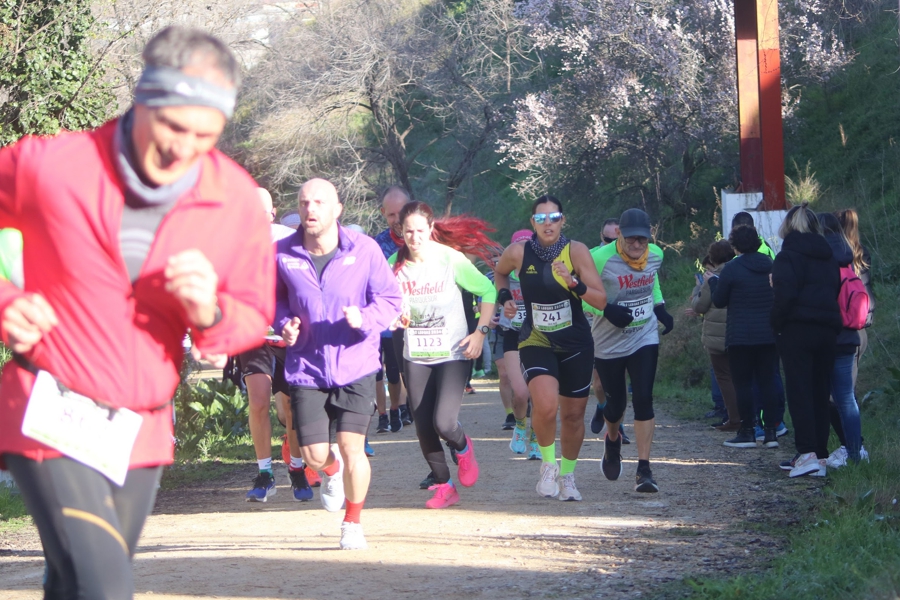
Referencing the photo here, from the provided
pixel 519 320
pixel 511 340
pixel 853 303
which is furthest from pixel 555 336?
pixel 519 320

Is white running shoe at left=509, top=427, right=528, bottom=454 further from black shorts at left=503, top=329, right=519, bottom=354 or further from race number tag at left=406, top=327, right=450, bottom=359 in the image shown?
race number tag at left=406, top=327, right=450, bottom=359

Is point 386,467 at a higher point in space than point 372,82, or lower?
lower

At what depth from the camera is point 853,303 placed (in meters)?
7.79

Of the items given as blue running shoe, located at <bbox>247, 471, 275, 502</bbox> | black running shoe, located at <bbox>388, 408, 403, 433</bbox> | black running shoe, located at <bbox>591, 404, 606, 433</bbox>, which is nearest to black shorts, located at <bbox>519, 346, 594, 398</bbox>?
blue running shoe, located at <bbox>247, 471, 275, 502</bbox>

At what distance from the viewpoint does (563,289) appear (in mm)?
7426

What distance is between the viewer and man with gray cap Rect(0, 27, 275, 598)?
9.34ft

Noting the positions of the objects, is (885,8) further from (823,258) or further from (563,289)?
(563,289)

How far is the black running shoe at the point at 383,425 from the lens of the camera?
11.9 metres

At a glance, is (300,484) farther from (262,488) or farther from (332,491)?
(332,491)

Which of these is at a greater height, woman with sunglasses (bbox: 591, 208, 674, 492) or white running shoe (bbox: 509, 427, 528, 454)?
woman with sunglasses (bbox: 591, 208, 674, 492)

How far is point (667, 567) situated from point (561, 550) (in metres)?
0.71

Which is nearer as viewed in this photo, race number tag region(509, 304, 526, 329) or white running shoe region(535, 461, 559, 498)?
white running shoe region(535, 461, 559, 498)

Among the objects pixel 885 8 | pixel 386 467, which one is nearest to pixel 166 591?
pixel 386 467

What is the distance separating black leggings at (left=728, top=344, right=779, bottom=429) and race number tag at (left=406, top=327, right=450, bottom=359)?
149 inches
